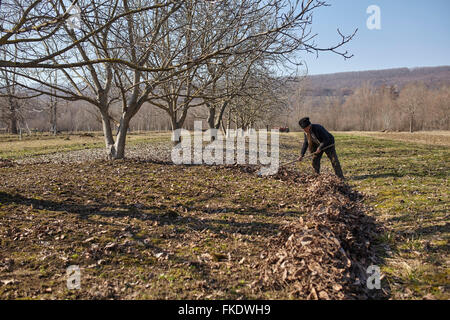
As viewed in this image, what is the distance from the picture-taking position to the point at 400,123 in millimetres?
62281

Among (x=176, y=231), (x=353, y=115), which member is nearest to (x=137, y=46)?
(x=176, y=231)

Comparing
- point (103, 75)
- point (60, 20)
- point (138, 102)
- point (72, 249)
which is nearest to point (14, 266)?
point (72, 249)

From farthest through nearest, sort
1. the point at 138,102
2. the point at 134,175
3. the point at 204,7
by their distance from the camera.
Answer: the point at 138,102 → the point at 134,175 → the point at 204,7

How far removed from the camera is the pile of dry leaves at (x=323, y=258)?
9.84 ft

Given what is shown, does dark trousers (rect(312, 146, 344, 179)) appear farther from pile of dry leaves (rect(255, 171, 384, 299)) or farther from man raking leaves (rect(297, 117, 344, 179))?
pile of dry leaves (rect(255, 171, 384, 299))

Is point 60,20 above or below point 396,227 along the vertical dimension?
above

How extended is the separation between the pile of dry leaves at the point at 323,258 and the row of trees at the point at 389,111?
50.0 m

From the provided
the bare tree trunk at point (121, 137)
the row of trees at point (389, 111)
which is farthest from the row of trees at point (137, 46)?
the row of trees at point (389, 111)

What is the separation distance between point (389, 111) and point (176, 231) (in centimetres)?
7333

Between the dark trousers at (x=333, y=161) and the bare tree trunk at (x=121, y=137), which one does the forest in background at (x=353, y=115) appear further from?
the dark trousers at (x=333, y=161)

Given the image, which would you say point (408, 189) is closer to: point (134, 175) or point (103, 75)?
point (134, 175)

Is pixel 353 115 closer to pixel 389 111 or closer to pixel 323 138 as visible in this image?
pixel 389 111

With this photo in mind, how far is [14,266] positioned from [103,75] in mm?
9636

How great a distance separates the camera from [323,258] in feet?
10.9
